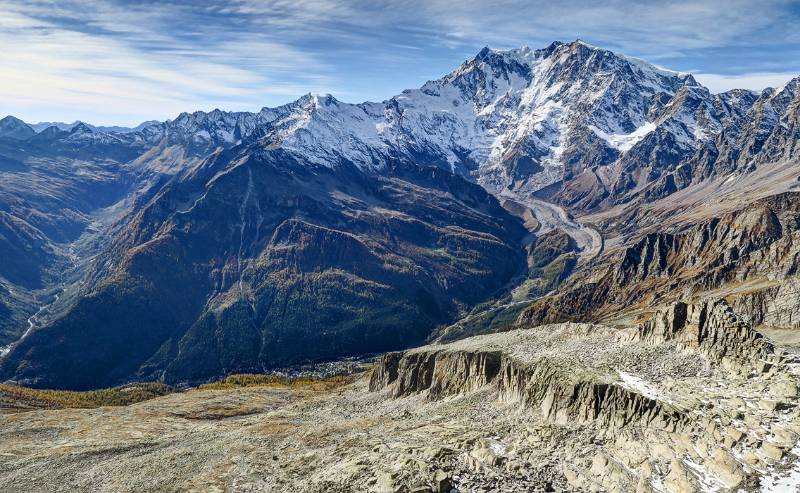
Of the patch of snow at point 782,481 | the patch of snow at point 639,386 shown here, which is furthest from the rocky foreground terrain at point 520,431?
the patch of snow at point 639,386

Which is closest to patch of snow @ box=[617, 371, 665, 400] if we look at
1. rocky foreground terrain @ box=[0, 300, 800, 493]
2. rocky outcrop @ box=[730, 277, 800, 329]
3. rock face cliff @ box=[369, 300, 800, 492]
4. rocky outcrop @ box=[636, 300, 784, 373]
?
rock face cliff @ box=[369, 300, 800, 492]

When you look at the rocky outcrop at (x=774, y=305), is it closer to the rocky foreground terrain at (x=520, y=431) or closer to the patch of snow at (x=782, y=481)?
the rocky foreground terrain at (x=520, y=431)

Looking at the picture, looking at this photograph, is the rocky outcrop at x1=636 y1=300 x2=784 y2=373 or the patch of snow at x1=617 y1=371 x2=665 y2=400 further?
the rocky outcrop at x1=636 y1=300 x2=784 y2=373

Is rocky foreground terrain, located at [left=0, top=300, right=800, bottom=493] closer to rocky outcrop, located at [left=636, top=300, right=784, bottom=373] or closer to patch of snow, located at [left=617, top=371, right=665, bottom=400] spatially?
rocky outcrop, located at [left=636, top=300, right=784, bottom=373]

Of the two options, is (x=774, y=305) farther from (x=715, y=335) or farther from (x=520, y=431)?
(x=520, y=431)

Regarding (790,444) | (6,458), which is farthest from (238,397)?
(790,444)

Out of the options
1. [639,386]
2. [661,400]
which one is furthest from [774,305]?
[661,400]
